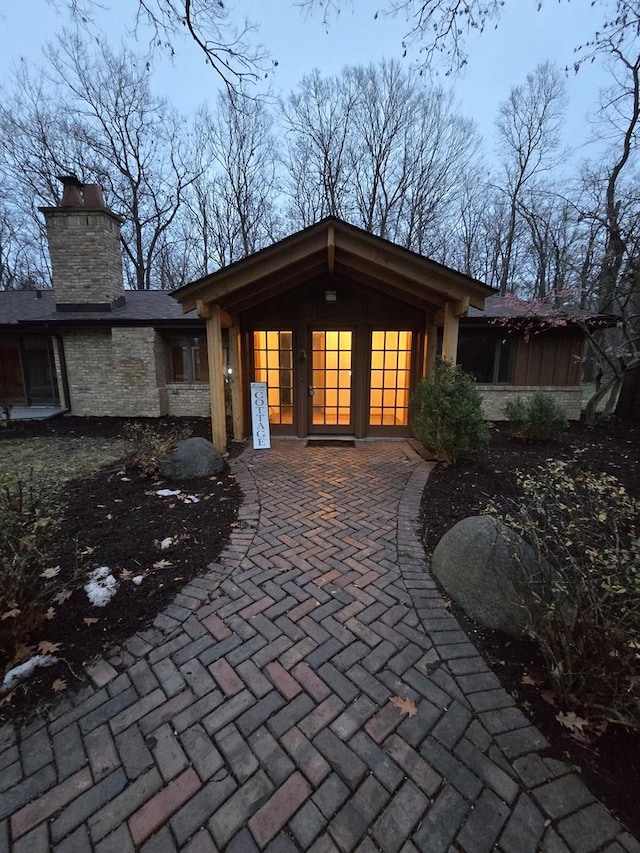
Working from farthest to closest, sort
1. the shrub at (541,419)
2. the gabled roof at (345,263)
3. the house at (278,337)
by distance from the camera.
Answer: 1. the shrub at (541,419)
2. the house at (278,337)
3. the gabled roof at (345,263)

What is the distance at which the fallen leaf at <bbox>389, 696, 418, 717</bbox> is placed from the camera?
180cm

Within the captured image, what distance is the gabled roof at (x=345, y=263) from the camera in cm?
505

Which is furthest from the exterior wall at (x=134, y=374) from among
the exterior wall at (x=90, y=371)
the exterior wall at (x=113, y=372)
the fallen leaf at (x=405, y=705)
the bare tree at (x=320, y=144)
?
the bare tree at (x=320, y=144)

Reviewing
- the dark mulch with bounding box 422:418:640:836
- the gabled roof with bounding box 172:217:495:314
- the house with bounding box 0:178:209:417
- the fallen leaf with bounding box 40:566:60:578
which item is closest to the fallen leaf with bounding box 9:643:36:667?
the fallen leaf with bounding box 40:566:60:578

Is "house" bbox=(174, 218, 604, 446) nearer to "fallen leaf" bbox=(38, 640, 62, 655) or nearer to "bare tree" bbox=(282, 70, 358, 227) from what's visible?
"fallen leaf" bbox=(38, 640, 62, 655)

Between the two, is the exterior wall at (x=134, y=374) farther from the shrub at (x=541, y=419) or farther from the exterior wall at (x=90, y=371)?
the shrub at (x=541, y=419)

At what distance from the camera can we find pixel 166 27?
319 cm

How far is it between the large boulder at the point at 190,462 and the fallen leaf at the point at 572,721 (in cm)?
424

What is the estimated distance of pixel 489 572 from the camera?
2463mm

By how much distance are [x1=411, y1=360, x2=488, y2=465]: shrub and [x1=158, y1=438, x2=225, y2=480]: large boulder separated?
308 cm

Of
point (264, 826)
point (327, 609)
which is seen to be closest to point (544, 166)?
point (327, 609)

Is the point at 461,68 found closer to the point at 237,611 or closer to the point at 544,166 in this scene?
the point at 237,611

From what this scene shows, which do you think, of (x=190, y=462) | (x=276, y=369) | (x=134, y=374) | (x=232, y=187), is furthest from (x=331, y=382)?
(x=232, y=187)

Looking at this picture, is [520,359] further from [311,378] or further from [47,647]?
[47,647]
